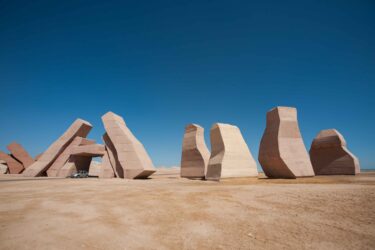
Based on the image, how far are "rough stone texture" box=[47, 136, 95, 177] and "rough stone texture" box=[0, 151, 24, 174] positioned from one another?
12.5m

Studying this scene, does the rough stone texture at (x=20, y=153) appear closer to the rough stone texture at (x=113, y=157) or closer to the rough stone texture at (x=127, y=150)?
the rough stone texture at (x=113, y=157)

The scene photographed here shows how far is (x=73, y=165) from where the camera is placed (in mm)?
20594

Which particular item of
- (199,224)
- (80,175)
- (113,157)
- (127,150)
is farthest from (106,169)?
(199,224)

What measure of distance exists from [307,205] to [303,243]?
2.07 m

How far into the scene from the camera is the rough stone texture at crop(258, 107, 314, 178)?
517 inches

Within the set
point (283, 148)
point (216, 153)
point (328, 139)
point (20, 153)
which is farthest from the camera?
point (20, 153)

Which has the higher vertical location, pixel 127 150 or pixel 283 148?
pixel 283 148

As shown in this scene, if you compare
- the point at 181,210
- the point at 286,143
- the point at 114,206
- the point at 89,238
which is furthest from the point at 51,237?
the point at 286,143

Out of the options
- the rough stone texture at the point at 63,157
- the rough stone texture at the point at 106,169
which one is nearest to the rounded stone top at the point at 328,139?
the rough stone texture at the point at 106,169

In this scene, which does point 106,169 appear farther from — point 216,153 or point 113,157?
point 216,153

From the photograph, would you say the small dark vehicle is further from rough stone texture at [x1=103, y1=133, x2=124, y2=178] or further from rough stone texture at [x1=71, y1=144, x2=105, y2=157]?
rough stone texture at [x1=103, y1=133, x2=124, y2=178]

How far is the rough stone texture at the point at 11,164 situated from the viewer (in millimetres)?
28953

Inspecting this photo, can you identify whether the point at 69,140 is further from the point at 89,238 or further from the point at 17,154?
the point at 89,238

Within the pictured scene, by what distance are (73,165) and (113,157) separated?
4.78 m
